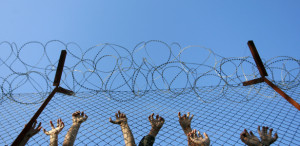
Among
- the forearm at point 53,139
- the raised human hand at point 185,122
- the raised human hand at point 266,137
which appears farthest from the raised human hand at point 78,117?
the raised human hand at point 266,137

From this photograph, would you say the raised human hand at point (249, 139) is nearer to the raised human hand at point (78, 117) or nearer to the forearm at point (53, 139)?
the raised human hand at point (78, 117)

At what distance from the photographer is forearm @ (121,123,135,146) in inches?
98.9

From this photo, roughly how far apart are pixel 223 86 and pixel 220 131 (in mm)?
603

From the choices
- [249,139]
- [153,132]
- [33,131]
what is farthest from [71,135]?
[249,139]

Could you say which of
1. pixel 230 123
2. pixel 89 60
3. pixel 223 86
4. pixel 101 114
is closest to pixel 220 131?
pixel 230 123

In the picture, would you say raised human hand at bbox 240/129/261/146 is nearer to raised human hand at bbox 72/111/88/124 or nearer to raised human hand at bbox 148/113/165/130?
raised human hand at bbox 148/113/165/130

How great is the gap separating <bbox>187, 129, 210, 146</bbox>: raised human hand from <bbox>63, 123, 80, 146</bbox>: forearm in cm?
111

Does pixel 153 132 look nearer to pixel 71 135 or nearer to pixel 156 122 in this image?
pixel 156 122

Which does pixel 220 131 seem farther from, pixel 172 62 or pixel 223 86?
pixel 172 62

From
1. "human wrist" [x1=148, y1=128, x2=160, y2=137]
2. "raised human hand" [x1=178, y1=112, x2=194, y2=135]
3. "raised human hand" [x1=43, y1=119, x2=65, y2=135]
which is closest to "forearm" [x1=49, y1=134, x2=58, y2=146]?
"raised human hand" [x1=43, y1=119, x2=65, y2=135]

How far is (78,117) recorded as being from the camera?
2.86 m

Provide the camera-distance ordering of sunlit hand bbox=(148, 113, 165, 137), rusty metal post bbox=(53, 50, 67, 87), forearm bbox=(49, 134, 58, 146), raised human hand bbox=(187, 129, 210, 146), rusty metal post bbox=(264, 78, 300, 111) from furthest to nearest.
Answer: sunlit hand bbox=(148, 113, 165, 137) < rusty metal post bbox=(53, 50, 67, 87) < forearm bbox=(49, 134, 58, 146) < raised human hand bbox=(187, 129, 210, 146) < rusty metal post bbox=(264, 78, 300, 111)

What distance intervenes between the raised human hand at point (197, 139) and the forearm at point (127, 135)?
0.54 meters

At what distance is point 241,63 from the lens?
2.76 metres
